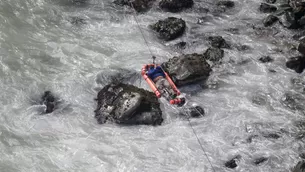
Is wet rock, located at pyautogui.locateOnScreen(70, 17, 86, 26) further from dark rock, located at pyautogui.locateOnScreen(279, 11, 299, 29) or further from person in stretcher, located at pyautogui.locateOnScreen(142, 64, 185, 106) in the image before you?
dark rock, located at pyautogui.locateOnScreen(279, 11, 299, 29)

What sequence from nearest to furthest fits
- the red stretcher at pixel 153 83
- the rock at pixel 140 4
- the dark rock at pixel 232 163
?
the dark rock at pixel 232 163 < the red stretcher at pixel 153 83 < the rock at pixel 140 4

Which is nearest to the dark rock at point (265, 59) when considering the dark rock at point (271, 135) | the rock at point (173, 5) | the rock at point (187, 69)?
the rock at point (187, 69)

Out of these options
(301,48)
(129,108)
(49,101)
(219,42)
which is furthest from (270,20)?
(49,101)

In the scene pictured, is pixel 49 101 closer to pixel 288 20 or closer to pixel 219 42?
pixel 219 42

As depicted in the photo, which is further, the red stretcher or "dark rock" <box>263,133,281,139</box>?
the red stretcher

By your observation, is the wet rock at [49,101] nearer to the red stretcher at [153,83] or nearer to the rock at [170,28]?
the red stretcher at [153,83]

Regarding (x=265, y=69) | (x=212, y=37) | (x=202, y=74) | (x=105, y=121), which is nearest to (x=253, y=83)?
(x=265, y=69)

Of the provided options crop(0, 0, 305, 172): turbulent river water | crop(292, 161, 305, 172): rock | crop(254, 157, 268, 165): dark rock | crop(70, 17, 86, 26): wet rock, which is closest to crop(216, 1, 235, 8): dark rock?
crop(0, 0, 305, 172): turbulent river water

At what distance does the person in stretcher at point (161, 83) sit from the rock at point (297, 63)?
345 cm

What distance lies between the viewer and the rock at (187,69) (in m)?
10.4

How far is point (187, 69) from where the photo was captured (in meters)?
10.4

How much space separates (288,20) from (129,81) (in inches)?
224

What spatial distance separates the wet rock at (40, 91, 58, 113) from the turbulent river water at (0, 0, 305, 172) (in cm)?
17

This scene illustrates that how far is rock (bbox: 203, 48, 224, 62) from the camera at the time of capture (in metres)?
11.3
